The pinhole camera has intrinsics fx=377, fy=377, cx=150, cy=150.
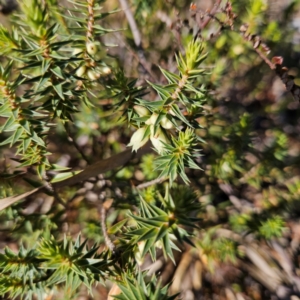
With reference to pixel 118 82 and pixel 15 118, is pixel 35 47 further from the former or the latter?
pixel 118 82

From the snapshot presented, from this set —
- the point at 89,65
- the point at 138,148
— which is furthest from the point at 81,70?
the point at 138,148

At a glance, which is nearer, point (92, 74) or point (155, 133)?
point (155, 133)

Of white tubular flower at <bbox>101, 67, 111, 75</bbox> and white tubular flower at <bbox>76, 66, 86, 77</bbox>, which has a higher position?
white tubular flower at <bbox>101, 67, 111, 75</bbox>

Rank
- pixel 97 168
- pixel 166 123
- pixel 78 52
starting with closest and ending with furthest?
pixel 166 123 → pixel 78 52 → pixel 97 168

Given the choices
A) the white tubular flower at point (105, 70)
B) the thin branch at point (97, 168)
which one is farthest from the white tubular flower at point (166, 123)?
the thin branch at point (97, 168)

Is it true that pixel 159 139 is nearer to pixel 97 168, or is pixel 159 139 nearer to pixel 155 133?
pixel 155 133

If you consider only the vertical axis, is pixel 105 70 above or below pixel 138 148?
above

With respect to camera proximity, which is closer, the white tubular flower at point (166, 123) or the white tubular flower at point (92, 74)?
the white tubular flower at point (166, 123)

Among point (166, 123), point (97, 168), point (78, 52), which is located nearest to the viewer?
point (166, 123)

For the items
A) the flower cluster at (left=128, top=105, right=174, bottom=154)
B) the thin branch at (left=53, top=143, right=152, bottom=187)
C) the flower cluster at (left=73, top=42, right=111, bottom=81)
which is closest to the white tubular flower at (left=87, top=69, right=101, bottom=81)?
the flower cluster at (left=73, top=42, right=111, bottom=81)

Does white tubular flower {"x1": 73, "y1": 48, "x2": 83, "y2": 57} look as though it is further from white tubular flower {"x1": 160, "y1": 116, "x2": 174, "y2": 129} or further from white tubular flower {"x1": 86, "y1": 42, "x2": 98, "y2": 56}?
white tubular flower {"x1": 160, "y1": 116, "x2": 174, "y2": 129}

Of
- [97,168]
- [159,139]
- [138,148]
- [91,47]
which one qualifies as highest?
[91,47]

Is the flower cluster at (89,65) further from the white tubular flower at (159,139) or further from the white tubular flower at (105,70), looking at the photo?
the white tubular flower at (159,139)
